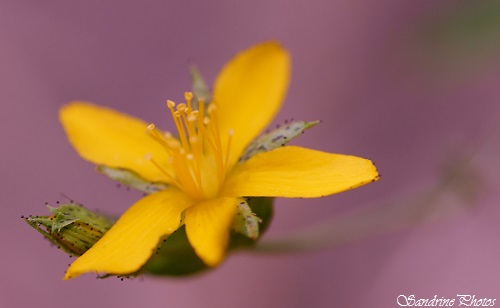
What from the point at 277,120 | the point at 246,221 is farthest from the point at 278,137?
the point at 277,120

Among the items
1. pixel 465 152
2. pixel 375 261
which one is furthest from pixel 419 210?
pixel 375 261

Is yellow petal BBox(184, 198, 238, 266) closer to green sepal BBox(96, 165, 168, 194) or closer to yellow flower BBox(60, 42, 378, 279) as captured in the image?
yellow flower BBox(60, 42, 378, 279)

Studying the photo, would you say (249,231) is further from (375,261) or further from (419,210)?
(375,261)

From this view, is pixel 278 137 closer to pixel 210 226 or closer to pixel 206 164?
pixel 206 164

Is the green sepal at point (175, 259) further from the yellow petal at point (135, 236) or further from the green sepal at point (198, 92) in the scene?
the green sepal at point (198, 92)

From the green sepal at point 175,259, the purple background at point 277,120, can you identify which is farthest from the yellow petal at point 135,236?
the purple background at point 277,120
